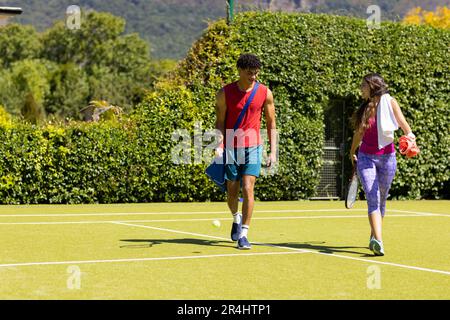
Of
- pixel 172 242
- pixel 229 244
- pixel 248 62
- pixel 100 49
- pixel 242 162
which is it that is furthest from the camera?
pixel 100 49

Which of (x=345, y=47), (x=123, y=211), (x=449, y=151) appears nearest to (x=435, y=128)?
(x=449, y=151)

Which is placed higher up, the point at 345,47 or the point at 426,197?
the point at 345,47

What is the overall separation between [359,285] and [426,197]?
15246 mm

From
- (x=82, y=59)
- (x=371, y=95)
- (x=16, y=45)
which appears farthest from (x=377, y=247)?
(x=16, y=45)

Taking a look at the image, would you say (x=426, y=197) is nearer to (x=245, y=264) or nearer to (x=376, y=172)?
(x=376, y=172)

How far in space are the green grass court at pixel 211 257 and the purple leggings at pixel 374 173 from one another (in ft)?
2.15

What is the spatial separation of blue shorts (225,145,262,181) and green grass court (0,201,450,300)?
0.89 meters

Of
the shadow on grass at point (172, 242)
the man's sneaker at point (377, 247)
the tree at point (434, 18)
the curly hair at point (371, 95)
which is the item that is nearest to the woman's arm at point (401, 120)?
the curly hair at point (371, 95)

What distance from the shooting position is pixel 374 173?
32.8 ft

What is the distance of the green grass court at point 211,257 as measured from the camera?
7391 millimetres

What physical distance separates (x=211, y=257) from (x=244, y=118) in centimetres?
179

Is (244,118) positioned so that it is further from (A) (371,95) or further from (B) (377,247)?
(B) (377,247)

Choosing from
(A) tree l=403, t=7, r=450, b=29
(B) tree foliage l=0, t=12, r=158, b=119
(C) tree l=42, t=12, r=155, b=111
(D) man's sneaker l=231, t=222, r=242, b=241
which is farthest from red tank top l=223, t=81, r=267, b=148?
(C) tree l=42, t=12, r=155, b=111

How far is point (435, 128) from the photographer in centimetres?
2180
